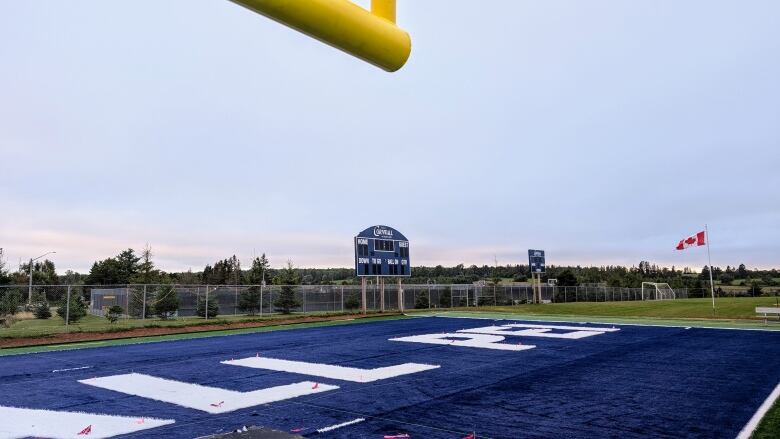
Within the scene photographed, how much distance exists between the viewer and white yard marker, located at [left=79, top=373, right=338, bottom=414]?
21.3ft

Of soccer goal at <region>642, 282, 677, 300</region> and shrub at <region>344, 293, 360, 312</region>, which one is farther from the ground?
shrub at <region>344, 293, 360, 312</region>

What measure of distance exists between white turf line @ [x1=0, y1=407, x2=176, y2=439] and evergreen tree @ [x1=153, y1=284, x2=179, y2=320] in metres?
19.2

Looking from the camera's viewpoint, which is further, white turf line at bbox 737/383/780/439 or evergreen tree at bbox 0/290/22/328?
evergreen tree at bbox 0/290/22/328

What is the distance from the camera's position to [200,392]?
720 centimetres

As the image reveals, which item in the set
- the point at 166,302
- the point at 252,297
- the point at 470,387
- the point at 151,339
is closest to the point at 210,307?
the point at 166,302

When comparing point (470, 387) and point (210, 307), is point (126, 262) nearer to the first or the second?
point (210, 307)

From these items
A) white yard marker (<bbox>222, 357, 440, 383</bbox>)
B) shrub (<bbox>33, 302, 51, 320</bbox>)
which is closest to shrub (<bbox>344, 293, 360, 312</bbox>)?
shrub (<bbox>33, 302, 51, 320</bbox>)

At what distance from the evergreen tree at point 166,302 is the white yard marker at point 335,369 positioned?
636 inches

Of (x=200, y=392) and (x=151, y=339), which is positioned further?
(x=151, y=339)

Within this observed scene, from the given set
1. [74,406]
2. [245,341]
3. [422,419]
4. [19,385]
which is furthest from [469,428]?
[245,341]

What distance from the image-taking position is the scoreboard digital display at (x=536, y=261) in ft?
110

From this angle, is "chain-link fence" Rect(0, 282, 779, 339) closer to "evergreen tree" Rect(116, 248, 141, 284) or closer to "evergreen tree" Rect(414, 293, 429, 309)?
"evergreen tree" Rect(414, 293, 429, 309)

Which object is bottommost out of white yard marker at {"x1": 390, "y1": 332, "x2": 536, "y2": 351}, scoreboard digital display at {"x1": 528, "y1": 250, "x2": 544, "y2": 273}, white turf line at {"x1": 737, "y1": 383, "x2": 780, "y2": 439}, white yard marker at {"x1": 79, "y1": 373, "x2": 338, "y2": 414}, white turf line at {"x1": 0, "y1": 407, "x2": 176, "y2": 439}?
white yard marker at {"x1": 390, "y1": 332, "x2": 536, "y2": 351}

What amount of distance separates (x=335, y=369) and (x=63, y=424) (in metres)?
4.28
